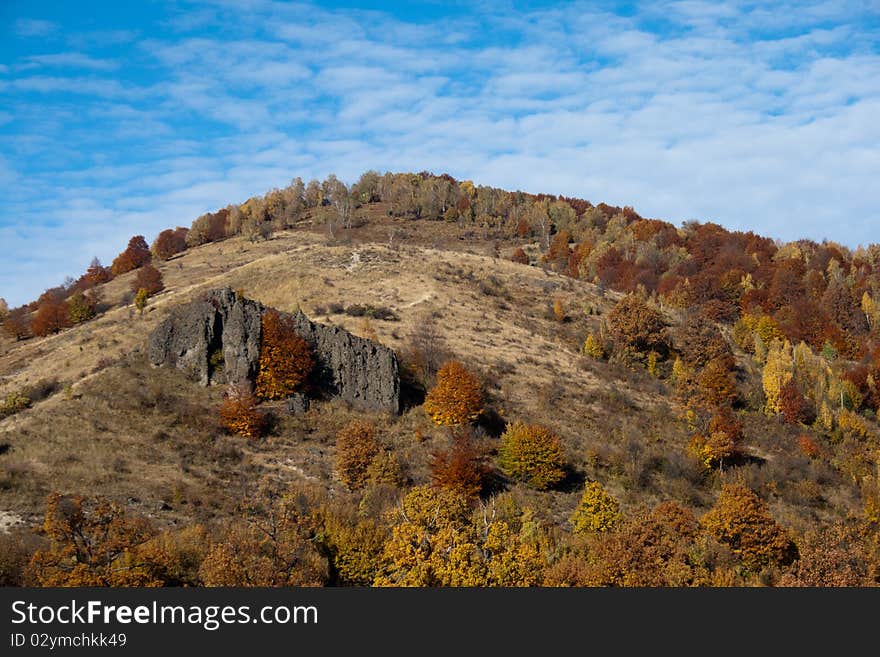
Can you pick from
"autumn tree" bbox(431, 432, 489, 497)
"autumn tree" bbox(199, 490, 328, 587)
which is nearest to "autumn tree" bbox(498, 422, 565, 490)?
"autumn tree" bbox(431, 432, 489, 497)

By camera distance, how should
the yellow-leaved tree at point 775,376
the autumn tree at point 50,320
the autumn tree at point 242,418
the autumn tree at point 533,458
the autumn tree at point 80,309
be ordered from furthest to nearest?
the autumn tree at point 80,309 → the autumn tree at point 50,320 → the yellow-leaved tree at point 775,376 → the autumn tree at point 242,418 → the autumn tree at point 533,458

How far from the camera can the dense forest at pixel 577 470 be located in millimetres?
31844

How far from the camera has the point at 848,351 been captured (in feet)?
328

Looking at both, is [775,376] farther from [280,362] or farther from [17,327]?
[17,327]

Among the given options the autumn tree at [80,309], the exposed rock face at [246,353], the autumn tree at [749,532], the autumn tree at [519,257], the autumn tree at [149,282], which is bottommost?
the autumn tree at [749,532]

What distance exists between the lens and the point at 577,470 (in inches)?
2190

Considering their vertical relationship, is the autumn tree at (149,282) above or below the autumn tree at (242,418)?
above

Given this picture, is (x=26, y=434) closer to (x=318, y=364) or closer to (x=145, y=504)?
(x=145, y=504)

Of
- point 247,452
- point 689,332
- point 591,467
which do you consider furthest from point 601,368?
point 247,452

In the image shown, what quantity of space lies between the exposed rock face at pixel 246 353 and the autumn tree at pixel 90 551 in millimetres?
23073

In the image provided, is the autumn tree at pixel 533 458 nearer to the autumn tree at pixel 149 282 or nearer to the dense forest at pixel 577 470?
the dense forest at pixel 577 470

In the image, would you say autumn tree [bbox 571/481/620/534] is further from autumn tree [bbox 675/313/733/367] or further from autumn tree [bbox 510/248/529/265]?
autumn tree [bbox 510/248/529/265]

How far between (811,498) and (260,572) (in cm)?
4574

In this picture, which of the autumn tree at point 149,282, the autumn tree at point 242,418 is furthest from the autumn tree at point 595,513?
the autumn tree at point 149,282
